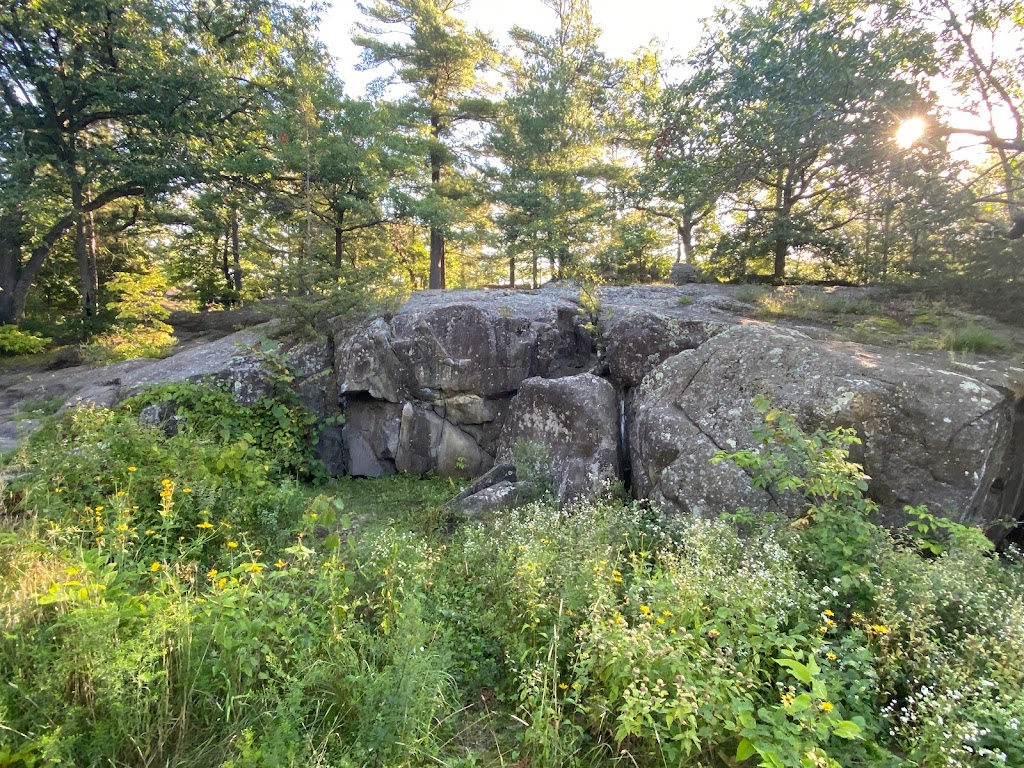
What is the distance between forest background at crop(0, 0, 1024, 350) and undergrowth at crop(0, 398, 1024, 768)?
21.2ft

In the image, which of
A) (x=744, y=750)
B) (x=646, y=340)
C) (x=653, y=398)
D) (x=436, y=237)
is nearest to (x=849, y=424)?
(x=653, y=398)

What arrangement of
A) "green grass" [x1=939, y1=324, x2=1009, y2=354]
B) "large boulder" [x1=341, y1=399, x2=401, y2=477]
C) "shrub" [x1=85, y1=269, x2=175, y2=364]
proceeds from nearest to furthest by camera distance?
"green grass" [x1=939, y1=324, x2=1009, y2=354], "large boulder" [x1=341, y1=399, x2=401, y2=477], "shrub" [x1=85, y1=269, x2=175, y2=364]

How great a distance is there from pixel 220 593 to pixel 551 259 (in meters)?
19.4

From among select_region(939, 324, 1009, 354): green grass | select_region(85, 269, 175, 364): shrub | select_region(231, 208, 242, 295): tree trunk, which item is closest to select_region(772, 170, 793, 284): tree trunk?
select_region(939, 324, 1009, 354): green grass

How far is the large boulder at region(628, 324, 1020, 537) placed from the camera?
481cm

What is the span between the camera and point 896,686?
2922 mm

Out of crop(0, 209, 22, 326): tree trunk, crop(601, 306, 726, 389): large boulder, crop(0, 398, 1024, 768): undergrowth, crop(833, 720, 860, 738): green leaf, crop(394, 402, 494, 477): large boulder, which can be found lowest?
crop(394, 402, 494, 477): large boulder

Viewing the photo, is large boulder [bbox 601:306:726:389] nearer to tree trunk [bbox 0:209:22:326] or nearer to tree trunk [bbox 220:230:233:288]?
tree trunk [bbox 0:209:22:326]

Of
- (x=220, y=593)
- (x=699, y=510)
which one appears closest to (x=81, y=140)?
(x=220, y=593)

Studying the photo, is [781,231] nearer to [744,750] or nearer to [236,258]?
[744,750]

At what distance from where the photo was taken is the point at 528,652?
2.97 metres

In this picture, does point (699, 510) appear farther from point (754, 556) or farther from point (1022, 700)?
point (1022, 700)

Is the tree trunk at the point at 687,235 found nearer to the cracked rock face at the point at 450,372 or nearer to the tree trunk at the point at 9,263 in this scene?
the cracked rock face at the point at 450,372

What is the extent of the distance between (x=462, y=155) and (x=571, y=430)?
1595cm
